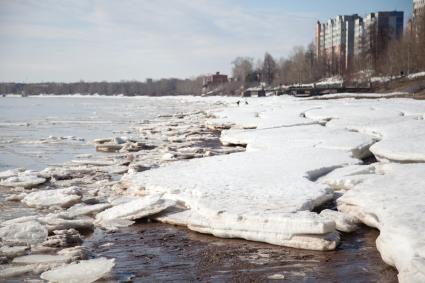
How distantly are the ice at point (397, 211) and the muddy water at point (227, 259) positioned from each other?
0.19 m

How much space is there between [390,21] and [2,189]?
94.7m

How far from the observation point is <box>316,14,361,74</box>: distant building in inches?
3570

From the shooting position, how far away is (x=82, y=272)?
13.0ft

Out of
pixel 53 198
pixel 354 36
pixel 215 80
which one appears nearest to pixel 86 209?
pixel 53 198

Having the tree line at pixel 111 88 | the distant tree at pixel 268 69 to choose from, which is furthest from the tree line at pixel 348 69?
the tree line at pixel 111 88

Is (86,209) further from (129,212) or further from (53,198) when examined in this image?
(53,198)

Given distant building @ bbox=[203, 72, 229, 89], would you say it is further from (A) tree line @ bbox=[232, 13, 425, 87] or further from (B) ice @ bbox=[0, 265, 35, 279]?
(B) ice @ bbox=[0, 265, 35, 279]

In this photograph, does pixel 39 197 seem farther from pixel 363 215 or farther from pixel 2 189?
pixel 363 215

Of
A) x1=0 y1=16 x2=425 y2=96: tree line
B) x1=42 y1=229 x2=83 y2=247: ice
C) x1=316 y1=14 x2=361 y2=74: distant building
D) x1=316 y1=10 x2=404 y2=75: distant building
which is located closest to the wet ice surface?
x1=42 y1=229 x2=83 y2=247: ice

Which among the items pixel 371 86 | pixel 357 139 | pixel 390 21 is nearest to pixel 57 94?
pixel 390 21

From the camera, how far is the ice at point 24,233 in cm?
489

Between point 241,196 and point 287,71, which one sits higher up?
point 287,71

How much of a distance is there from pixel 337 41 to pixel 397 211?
111307 millimetres

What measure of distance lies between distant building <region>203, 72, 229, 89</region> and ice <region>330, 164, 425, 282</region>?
128 m
